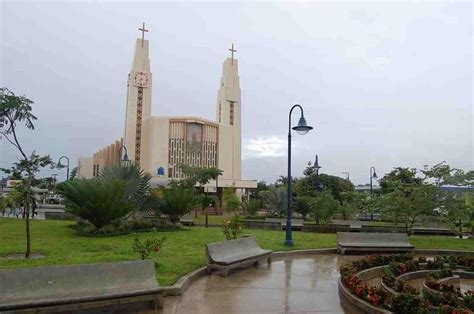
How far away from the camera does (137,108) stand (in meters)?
71.9

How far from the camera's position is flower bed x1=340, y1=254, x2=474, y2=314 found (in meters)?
5.24

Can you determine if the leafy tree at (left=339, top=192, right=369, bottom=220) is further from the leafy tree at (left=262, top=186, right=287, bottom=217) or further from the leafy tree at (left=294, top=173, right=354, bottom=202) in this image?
the leafy tree at (left=294, top=173, right=354, bottom=202)

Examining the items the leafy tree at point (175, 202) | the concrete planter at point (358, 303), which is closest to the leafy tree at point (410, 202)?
the leafy tree at point (175, 202)

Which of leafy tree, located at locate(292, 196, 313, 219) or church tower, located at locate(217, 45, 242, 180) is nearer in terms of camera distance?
leafy tree, located at locate(292, 196, 313, 219)

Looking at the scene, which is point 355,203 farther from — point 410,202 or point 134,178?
point 134,178

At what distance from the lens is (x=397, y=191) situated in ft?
53.9

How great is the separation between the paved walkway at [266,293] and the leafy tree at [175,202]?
10.3 m

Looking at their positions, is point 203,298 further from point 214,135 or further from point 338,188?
point 214,135

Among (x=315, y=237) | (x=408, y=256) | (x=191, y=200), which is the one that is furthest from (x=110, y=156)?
(x=408, y=256)

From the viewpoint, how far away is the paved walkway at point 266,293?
6332 mm

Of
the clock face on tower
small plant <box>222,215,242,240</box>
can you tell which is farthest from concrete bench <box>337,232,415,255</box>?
the clock face on tower

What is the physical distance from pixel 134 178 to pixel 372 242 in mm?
11360

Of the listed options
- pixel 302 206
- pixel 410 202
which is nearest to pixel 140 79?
pixel 302 206

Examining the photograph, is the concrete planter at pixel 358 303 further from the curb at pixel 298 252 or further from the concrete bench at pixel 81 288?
the curb at pixel 298 252
